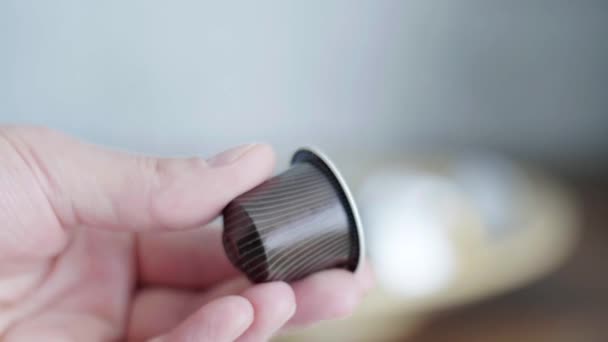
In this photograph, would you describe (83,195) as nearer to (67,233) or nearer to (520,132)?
(67,233)

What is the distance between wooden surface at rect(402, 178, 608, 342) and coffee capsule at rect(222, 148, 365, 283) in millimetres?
616

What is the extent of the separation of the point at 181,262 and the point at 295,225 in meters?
0.32

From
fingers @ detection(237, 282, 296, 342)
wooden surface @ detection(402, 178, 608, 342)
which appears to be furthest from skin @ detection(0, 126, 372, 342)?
wooden surface @ detection(402, 178, 608, 342)

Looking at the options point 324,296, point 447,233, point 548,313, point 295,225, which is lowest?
point 548,313

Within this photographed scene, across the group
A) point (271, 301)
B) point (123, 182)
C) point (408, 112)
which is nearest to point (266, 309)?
point (271, 301)

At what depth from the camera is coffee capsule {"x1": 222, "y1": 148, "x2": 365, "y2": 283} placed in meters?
0.69

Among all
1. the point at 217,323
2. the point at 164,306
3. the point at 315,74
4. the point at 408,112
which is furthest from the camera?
the point at 408,112

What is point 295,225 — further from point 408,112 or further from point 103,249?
point 408,112

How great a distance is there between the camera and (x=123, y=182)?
28.5 inches

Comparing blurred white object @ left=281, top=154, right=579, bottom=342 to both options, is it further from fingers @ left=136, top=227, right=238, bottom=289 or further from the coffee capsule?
the coffee capsule

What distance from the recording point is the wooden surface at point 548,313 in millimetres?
1298

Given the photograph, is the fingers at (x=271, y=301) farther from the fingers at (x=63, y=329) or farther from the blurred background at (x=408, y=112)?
the blurred background at (x=408, y=112)

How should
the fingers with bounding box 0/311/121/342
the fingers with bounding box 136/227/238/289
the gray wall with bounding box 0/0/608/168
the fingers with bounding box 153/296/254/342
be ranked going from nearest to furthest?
the fingers with bounding box 153/296/254/342
the fingers with bounding box 0/311/121/342
the fingers with bounding box 136/227/238/289
the gray wall with bounding box 0/0/608/168

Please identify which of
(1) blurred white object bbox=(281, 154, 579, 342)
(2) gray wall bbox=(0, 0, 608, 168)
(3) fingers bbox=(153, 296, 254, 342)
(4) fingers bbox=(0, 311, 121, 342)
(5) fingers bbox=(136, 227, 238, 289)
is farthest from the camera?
(1) blurred white object bbox=(281, 154, 579, 342)
